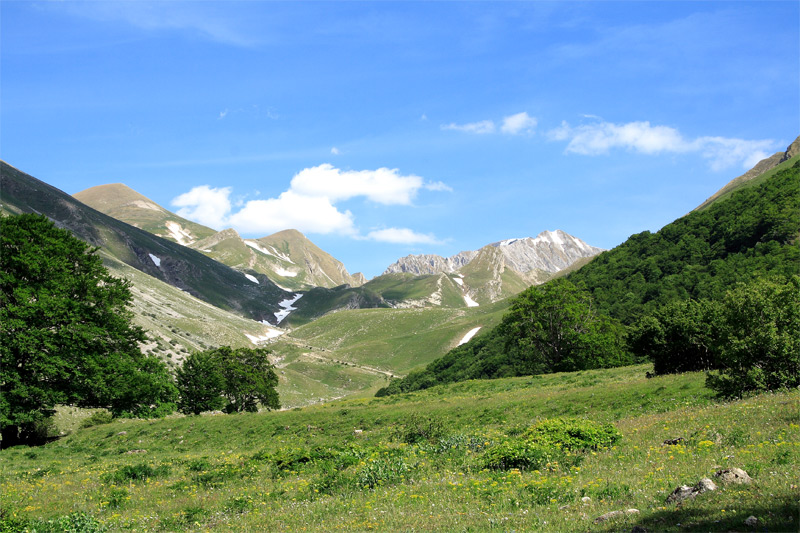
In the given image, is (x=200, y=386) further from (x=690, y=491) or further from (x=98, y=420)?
(x=690, y=491)

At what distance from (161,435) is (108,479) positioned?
1577cm

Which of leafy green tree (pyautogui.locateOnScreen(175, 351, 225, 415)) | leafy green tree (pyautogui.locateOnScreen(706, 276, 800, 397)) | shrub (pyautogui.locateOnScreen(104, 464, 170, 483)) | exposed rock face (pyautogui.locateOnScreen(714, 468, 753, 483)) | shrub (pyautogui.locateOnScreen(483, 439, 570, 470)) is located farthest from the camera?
leafy green tree (pyautogui.locateOnScreen(175, 351, 225, 415))

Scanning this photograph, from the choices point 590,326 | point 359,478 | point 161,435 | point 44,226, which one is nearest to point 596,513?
point 359,478

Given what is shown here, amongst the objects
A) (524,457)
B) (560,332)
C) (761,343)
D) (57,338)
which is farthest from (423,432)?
(560,332)

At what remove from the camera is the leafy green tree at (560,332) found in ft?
217

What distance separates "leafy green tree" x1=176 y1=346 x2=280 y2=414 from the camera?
60.2 metres

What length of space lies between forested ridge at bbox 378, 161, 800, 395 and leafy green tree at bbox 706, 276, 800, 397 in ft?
147

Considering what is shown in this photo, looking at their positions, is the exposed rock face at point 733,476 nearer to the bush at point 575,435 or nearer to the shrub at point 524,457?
the shrub at point 524,457

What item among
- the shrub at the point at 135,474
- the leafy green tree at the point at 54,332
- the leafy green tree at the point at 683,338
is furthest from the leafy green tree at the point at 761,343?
the leafy green tree at the point at 54,332

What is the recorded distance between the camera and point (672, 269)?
388 feet

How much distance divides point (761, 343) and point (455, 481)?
17006 mm

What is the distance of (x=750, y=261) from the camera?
322 ft

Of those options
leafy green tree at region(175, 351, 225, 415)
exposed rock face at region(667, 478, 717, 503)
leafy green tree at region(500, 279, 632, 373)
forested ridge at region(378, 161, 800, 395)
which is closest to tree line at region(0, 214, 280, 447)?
leafy green tree at region(175, 351, 225, 415)

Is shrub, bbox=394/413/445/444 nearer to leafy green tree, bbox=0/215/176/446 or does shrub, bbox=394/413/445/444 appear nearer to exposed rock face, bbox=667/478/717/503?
exposed rock face, bbox=667/478/717/503
